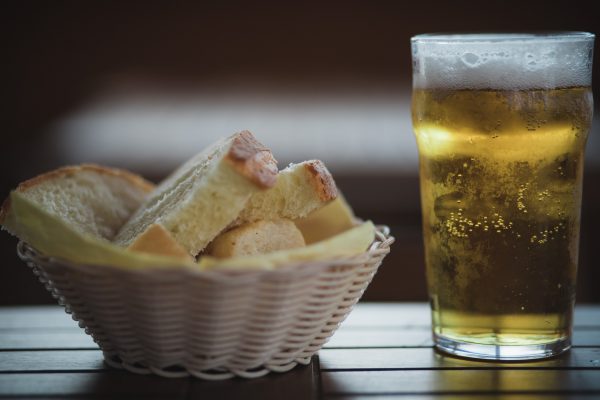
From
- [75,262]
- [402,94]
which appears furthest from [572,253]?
[402,94]

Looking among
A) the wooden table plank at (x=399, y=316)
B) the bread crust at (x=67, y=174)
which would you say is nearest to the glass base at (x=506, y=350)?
the wooden table plank at (x=399, y=316)

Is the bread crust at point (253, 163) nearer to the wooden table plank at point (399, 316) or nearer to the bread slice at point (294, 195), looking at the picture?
the bread slice at point (294, 195)

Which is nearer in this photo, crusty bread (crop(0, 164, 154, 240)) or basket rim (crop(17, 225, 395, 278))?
basket rim (crop(17, 225, 395, 278))

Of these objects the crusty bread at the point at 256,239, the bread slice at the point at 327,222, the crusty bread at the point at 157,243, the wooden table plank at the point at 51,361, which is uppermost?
the crusty bread at the point at 157,243

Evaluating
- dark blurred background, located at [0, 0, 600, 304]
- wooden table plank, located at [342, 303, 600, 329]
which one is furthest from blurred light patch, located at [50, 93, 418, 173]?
wooden table plank, located at [342, 303, 600, 329]

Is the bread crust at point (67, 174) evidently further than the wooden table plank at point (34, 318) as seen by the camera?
No

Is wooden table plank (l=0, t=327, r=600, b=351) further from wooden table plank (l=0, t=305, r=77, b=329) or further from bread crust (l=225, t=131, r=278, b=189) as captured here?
bread crust (l=225, t=131, r=278, b=189)

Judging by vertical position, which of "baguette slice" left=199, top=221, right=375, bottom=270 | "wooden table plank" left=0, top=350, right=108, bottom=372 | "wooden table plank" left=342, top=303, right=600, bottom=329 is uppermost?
"baguette slice" left=199, top=221, right=375, bottom=270
